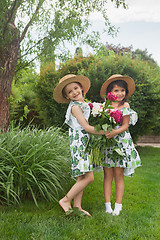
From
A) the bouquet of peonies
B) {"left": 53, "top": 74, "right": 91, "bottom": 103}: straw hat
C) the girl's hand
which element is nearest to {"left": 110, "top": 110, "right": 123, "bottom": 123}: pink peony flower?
the bouquet of peonies

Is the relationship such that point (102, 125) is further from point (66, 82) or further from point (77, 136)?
point (66, 82)

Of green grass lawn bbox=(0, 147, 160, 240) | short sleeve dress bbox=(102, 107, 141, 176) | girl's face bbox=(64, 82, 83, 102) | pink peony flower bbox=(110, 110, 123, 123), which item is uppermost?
girl's face bbox=(64, 82, 83, 102)

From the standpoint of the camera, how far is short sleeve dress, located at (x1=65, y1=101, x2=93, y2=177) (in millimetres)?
2682

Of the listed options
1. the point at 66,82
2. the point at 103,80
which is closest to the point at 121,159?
the point at 66,82

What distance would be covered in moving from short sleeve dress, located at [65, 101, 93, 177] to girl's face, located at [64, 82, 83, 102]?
0.08 metres

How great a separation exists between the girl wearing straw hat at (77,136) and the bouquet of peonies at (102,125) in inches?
2.5

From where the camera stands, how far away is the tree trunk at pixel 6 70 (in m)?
4.99

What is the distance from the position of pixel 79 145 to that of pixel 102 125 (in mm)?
344

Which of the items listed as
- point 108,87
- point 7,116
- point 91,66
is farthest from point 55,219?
point 91,66

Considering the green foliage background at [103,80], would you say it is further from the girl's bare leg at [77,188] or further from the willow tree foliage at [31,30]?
the girl's bare leg at [77,188]

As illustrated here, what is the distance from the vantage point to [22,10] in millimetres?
5219

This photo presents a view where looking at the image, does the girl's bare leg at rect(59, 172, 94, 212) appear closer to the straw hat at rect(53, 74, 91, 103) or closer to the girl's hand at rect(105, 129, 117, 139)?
the girl's hand at rect(105, 129, 117, 139)

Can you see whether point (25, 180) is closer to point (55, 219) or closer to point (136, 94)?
point (55, 219)

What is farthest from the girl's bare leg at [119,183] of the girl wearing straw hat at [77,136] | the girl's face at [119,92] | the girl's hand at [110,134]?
the girl's face at [119,92]
